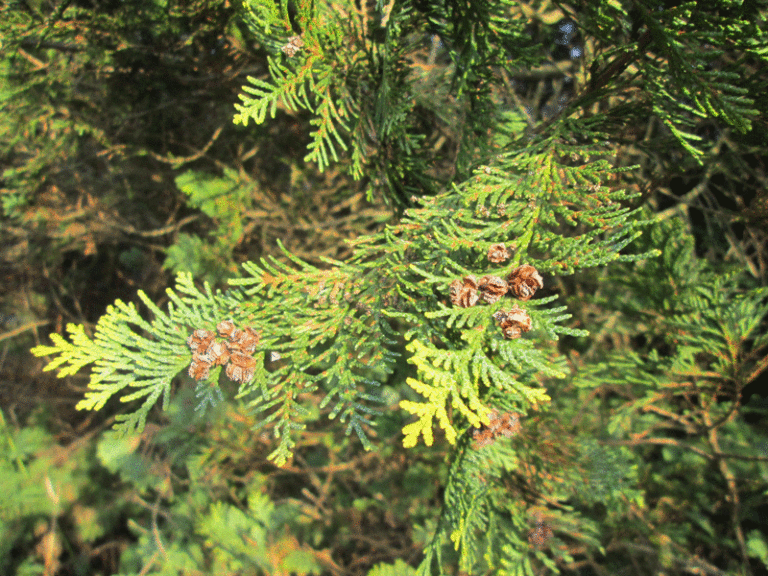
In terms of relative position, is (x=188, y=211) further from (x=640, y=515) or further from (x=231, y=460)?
(x=640, y=515)

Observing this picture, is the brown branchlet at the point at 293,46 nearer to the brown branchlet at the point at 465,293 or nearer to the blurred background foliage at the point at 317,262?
the blurred background foliage at the point at 317,262

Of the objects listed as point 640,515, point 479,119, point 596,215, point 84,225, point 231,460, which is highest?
point 479,119

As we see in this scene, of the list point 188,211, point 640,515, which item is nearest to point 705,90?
point 640,515

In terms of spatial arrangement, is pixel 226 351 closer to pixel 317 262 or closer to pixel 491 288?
pixel 491 288

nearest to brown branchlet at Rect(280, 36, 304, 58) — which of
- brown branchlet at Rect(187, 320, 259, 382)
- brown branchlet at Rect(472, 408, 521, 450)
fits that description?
brown branchlet at Rect(187, 320, 259, 382)

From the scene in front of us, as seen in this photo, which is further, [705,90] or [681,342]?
[681,342]
